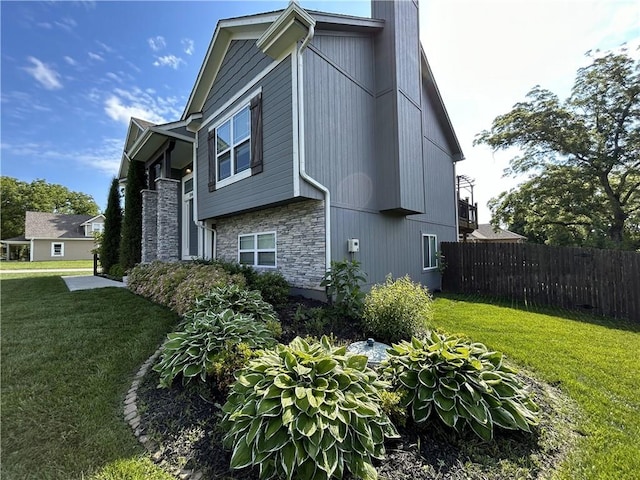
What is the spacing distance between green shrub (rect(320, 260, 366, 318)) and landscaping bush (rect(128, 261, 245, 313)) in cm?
197

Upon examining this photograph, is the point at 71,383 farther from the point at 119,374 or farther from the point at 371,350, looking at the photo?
the point at 371,350

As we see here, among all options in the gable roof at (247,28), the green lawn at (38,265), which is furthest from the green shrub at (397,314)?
the green lawn at (38,265)

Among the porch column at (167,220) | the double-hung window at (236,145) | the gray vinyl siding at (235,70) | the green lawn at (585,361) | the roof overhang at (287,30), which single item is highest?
the gray vinyl siding at (235,70)

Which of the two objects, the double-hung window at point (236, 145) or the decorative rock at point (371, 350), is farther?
the double-hung window at point (236, 145)

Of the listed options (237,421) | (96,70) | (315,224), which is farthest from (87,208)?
(237,421)

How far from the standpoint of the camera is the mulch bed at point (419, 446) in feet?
7.24

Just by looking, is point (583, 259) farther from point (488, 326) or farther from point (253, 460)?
point (253, 460)

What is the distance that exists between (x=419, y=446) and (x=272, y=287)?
4.36 metres

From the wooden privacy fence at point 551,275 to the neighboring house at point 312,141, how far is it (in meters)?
1.44

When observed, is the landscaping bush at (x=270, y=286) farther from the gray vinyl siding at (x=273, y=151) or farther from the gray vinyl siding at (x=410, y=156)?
the gray vinyl siding at (x=410, y=156)

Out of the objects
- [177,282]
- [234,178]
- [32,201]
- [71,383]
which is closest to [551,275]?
[234,178]

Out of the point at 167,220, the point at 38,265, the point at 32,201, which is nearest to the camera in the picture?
the point at 167,220

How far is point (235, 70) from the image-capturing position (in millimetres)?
8039

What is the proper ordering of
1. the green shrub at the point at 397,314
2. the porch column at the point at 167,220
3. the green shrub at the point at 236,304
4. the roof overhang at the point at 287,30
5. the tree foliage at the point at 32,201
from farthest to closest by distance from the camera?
the tree foliage at the point at 32,201 < the porch column at the point at 167,220 < the roof overhang at the point at 287,30 < the green shrub at the point at 236,304 < the green shrub at the point at 397,314
